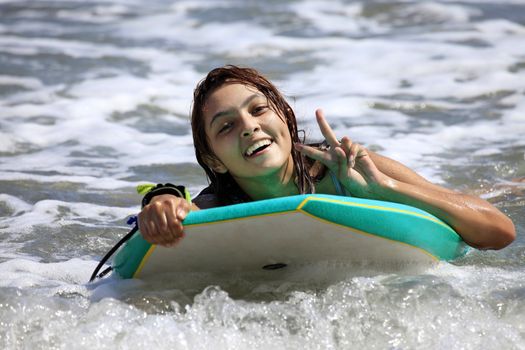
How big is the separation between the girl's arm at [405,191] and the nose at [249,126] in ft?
0.79

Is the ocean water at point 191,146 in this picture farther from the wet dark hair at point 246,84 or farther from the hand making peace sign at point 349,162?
the wet dark hair at point 246,84

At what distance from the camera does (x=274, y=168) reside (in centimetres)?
365

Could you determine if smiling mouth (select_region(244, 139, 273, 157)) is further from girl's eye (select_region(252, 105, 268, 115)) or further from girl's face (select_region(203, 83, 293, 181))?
girl's eye (select_region(252, 105, 268, 115))

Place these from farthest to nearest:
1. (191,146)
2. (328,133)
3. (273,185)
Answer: (191,146) < (273,185) < (328,133)

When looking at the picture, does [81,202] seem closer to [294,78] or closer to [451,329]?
[451,329]

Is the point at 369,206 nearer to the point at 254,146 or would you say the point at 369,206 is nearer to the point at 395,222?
the point at 395,222

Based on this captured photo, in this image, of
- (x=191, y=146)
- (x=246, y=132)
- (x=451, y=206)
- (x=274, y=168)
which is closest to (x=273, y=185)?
(x=274, y=168)

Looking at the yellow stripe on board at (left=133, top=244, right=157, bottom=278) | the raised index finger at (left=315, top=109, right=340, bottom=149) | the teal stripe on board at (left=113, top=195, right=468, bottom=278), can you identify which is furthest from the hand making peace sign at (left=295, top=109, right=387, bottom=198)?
the yellow stripe on board at (left=133, top=244, right=157, bottom=278)

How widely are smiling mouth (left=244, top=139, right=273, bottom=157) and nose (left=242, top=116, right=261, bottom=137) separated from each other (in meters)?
0.05

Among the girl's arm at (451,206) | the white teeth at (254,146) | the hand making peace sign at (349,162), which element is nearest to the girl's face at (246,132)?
the white teeth at (254,146)

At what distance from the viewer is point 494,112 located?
7.16 m

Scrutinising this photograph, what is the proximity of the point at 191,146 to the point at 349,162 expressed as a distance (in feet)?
10.7

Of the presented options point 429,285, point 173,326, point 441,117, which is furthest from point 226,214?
point 441,117

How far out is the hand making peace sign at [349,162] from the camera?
3422 millimetres
